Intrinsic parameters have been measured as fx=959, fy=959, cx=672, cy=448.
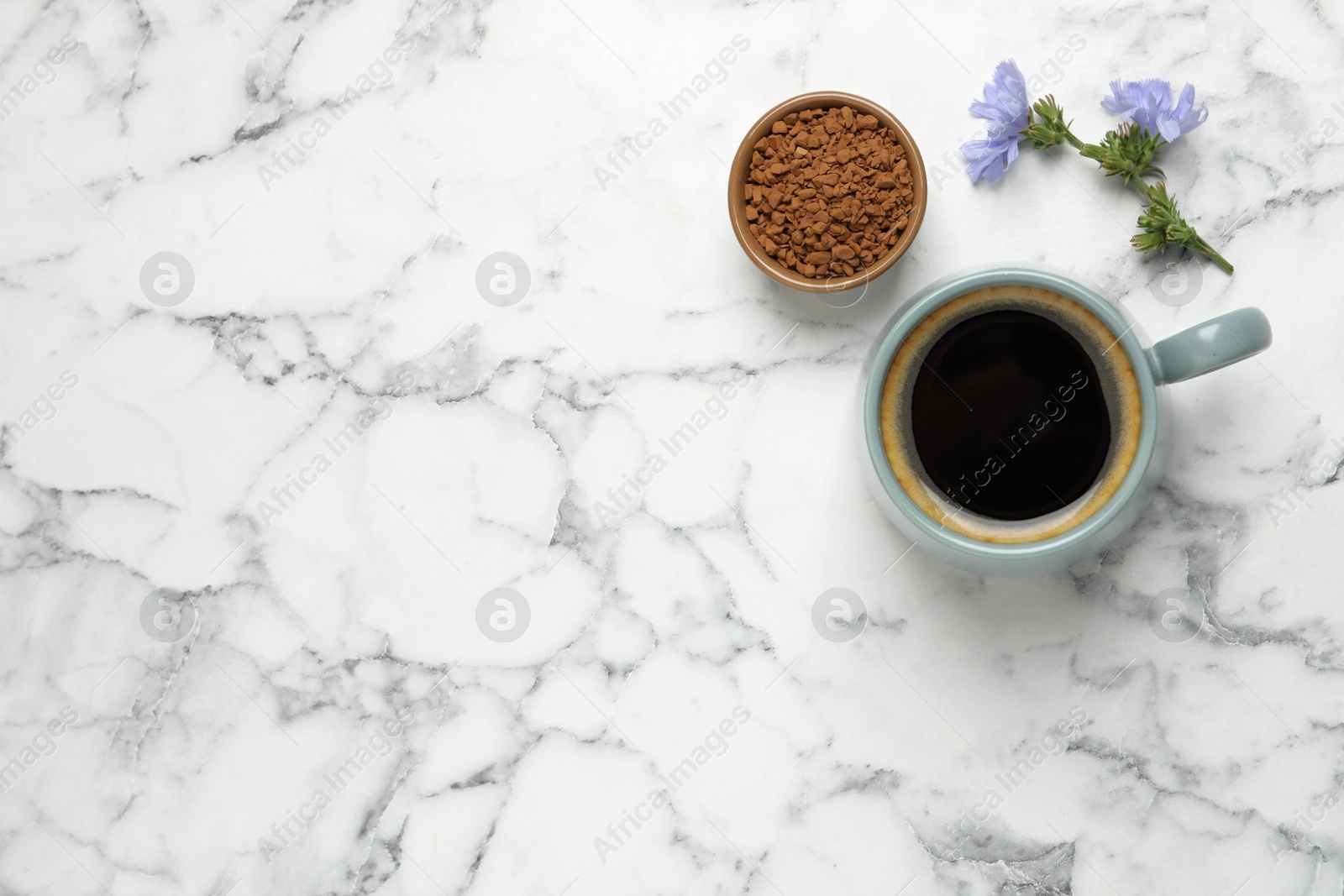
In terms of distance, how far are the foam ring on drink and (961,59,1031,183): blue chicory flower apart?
14 cm

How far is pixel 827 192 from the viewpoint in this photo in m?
0.75

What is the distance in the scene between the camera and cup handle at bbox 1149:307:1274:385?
2.06 ft

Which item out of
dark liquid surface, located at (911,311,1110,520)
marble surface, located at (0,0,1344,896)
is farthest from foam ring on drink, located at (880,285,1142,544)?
marble surface, located at (0,0,1344,896)

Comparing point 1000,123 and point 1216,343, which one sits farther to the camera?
point 1000,123

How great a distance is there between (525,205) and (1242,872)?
82 cm

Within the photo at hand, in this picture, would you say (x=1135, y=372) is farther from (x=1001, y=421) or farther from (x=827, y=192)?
(x=827, y=192)

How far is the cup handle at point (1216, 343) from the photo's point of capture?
0.63 m

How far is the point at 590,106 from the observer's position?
32.5 inches

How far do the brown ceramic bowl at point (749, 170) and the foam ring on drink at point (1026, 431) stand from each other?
78 mm

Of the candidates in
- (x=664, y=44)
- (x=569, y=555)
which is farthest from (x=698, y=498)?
(x=664, y=44)

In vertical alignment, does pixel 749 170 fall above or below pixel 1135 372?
above

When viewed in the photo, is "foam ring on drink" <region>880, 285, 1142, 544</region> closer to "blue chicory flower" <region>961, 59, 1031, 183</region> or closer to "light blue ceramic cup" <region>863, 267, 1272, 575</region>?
"light blue ceramic cup" <region>863, 267, 1272, 575</region>

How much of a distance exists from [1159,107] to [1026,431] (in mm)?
293

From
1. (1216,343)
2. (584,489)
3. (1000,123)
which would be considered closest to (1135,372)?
(1216,343)
